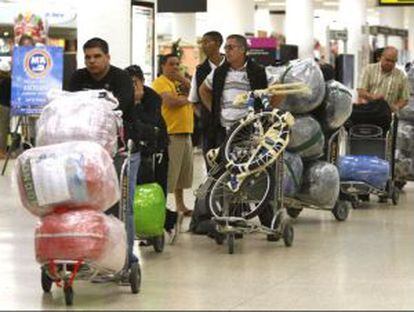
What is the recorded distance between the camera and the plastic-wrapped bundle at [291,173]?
10750 mm

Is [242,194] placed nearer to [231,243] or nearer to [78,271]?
[231,243]

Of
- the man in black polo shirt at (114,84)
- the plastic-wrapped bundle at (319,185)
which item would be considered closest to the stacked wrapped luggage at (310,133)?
the plastic-wrapped bundle at (319,185)

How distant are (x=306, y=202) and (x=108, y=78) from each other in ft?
12.7

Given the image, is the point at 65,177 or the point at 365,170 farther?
the point at 365,170

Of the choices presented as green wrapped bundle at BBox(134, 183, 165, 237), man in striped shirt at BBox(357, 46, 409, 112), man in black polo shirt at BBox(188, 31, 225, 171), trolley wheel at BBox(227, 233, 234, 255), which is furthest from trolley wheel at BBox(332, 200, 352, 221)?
green wrapped bundle at BBox(134, 183, 165, 237)

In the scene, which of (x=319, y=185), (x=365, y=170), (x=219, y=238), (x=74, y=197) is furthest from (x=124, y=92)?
(x=365, y=170)

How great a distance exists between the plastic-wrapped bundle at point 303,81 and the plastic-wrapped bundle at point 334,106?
254 millimetres

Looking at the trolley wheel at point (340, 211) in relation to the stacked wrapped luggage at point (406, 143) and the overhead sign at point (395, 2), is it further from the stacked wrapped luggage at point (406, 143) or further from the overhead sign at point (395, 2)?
the overhead sign at point (395, 2)

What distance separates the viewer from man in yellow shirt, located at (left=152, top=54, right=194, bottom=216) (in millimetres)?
10945

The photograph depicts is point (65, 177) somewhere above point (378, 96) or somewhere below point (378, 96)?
below

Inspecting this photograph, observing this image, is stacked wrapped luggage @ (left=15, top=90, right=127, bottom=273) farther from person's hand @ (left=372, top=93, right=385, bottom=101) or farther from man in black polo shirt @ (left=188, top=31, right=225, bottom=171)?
person's hand @ (left=372, top=93, right=385, bottom=101)

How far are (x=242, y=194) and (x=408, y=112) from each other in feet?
18.2

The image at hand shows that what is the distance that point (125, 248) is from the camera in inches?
285

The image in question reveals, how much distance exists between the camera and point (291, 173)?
10.8m
